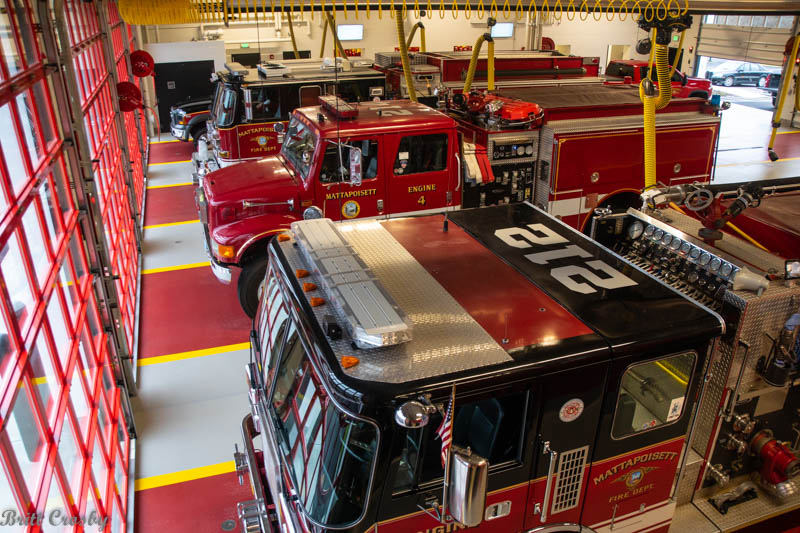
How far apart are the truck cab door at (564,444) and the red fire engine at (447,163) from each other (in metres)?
4.21

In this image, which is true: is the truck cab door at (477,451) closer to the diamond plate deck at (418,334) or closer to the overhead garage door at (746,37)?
the diamond plate deck at (418,334)

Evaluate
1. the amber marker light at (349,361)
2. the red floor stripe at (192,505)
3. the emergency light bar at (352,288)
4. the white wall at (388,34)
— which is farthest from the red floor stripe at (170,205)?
the amber marker light at (349,361)

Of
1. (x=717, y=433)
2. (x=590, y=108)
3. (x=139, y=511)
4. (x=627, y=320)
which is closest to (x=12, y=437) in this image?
(x=139, y=511)

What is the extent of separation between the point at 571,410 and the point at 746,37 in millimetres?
21961

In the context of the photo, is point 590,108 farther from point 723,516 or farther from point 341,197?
point 723,516

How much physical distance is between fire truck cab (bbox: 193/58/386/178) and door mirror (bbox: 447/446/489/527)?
8.65m

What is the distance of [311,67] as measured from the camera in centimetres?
1162

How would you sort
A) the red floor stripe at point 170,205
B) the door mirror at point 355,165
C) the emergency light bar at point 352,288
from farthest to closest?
the red floor stripe at point 170,205 < the door mirror at point 355,165 < the emergency light bar at point 352,288

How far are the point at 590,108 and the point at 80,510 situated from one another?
25.6 ft

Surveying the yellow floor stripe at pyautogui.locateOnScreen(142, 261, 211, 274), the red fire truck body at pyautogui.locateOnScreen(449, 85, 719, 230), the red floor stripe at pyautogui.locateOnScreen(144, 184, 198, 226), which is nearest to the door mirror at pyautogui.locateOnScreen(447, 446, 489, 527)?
the red fire truck body at pyautogui.locateOnScreen(449, 85, 719, 230)

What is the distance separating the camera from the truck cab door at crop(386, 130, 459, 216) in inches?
287

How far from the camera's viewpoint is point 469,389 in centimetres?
265

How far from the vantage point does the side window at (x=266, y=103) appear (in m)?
10.4

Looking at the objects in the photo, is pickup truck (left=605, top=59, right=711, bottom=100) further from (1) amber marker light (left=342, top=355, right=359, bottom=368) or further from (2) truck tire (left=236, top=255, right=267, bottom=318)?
(1) amber marker light (left=342, top=355, right=359, bottom=368)
